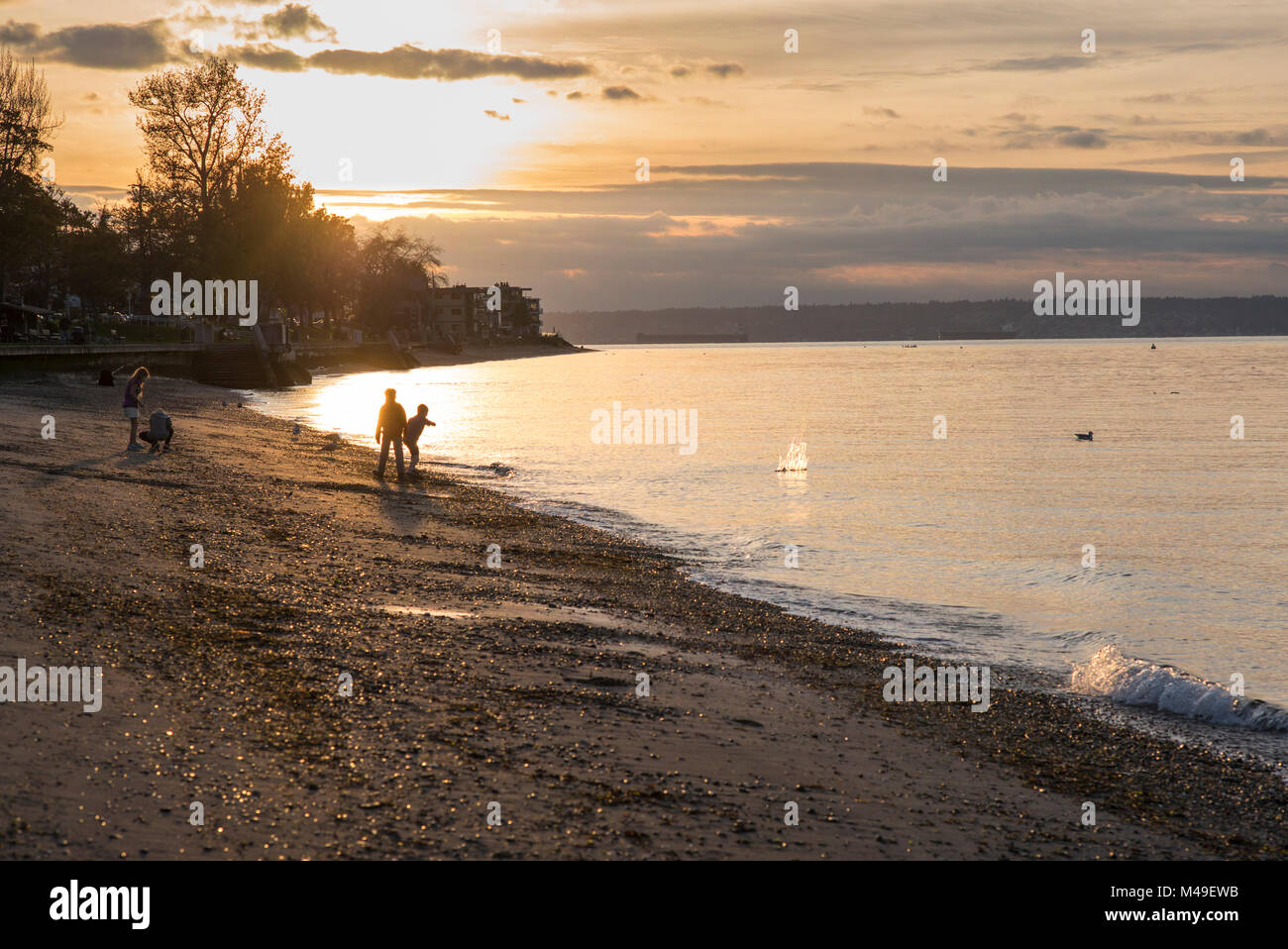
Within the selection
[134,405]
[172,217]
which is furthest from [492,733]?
[172,217]

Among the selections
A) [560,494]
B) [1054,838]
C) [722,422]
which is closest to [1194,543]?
[560,494]

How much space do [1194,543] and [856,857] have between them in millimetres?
20413

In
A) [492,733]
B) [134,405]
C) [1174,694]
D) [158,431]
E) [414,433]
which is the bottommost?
[1174,694]

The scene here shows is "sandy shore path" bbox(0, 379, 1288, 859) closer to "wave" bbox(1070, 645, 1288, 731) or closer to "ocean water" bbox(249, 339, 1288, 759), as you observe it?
"wave" bbox(1070, 645, 1288, 731)

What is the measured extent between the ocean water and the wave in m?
0.03

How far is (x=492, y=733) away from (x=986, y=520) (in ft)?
69.6

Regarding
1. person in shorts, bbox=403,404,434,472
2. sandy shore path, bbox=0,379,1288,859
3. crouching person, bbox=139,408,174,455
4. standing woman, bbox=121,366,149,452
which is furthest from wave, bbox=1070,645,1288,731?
standing woman, bbox=121,366,149,452

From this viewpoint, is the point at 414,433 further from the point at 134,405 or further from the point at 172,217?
the point at 172,217

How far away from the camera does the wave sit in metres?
11.4

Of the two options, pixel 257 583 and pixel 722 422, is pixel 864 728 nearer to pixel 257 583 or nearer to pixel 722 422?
pixel 257 583

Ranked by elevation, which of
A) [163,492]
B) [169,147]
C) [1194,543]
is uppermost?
[169,147]

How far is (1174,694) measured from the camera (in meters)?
11.9

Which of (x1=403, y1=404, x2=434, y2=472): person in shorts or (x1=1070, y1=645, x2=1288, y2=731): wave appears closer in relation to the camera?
(x1=1070, y1=645, x2=1288, y2=731): wave
